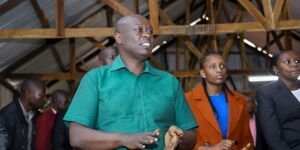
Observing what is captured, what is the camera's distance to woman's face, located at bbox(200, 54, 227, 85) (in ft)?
10.7

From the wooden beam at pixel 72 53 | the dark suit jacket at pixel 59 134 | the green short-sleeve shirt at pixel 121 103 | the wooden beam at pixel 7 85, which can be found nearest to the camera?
the green short-sleeve shirt at pixel 121 103

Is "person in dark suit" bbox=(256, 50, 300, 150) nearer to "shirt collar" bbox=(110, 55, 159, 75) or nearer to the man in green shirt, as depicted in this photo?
the man in green shirt

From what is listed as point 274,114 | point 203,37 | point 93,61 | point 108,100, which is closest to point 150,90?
point 108,100

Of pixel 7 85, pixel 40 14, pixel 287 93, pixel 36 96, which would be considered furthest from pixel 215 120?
pixel 7 85

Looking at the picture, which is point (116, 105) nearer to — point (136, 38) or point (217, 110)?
point (136, 38)

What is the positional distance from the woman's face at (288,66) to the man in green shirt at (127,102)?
146cm

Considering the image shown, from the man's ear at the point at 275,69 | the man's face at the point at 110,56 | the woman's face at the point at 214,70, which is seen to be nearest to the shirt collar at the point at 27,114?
the man's face at the point at 110,56

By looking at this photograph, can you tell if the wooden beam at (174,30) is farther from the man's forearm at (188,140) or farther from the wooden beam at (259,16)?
the man's forearm at (188,140)

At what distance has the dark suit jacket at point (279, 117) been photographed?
291cm

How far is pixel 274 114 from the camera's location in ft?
9.74

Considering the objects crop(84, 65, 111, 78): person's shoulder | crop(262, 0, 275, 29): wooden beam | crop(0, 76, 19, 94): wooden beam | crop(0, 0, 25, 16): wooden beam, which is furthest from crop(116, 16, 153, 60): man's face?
crop(0, 76, 19, 94): wooden beam

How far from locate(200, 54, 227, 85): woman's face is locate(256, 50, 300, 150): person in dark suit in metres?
0.30

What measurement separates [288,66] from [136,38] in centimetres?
167

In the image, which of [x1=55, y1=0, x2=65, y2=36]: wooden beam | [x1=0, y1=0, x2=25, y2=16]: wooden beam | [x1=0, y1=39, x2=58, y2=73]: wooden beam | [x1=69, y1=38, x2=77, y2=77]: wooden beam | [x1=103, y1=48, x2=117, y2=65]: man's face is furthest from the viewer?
[x1=69, y1=38, x2=77, y2=77]: wooden beam
